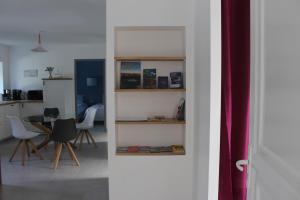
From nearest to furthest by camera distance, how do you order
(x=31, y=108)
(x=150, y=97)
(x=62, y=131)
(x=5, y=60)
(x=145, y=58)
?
(x=145, y=58) → (x=150, y=97) → (x=62, y=131) → (x=31, y=108) → (x=5, y=60)

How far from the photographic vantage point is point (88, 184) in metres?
3.89

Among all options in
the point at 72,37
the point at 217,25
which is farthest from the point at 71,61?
the point at 217,25

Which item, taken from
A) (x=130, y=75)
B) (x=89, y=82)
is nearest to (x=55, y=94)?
(x=89, y=82)

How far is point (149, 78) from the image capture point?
2.91 metres

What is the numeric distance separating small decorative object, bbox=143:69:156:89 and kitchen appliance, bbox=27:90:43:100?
18.5 feet

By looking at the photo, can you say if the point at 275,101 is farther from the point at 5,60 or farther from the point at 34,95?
the point at 5,60

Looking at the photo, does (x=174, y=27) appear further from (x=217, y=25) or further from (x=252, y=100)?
(x=252, y=100)

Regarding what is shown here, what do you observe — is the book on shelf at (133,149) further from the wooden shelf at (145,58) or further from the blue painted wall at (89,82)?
the blue painted wall at (89,82)

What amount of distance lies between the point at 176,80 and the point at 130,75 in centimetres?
48

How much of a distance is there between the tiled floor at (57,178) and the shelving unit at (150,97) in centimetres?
105

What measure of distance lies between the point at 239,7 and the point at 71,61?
691 centimetres

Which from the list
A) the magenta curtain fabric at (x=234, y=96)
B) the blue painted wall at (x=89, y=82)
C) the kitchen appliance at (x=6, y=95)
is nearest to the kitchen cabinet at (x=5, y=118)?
the kitchen appliance at (x=6, y=95)

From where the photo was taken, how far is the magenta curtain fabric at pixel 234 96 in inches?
69.2

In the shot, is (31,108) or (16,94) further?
(16,94)
